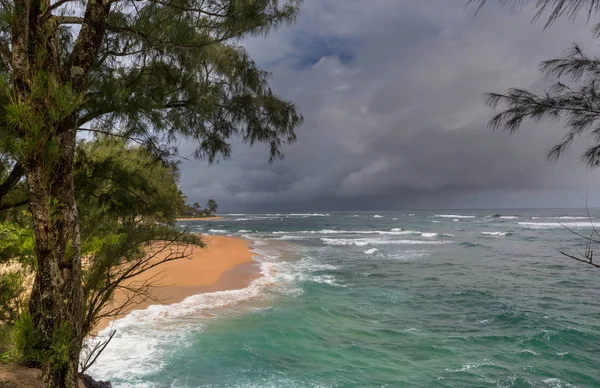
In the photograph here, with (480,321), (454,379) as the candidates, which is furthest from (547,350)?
(454,379)

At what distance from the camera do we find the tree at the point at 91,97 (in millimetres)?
2209

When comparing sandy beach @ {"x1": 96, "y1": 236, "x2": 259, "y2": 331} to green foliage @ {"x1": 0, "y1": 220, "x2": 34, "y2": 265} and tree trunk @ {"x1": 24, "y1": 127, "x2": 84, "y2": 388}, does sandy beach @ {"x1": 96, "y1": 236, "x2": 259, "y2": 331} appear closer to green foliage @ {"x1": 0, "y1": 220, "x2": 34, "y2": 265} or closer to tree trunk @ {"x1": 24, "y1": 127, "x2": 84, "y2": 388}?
green foliage @ {"x1": 0, "y1": 220, "x2": 34, "y2": 265}

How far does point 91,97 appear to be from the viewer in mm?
3104

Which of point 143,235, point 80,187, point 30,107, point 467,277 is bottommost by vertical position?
point 467,277

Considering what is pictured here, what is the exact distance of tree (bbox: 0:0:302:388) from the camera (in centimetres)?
221

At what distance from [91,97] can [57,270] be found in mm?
1583

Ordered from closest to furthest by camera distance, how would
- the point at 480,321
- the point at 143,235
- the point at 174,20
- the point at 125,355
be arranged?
the point at 174,20 < the point at 143,235 < the point at 125,355 < the point at 480,321

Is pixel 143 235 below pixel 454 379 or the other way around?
the other way around

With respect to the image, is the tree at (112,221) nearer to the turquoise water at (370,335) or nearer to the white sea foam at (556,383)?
the turquoise water at (370,335)

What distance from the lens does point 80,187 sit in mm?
4289

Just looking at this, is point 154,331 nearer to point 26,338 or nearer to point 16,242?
point 16,242

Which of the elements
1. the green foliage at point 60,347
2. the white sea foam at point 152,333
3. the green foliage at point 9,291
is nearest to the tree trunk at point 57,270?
the green foliage at point 60,347

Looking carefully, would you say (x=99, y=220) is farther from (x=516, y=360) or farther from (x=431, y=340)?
(x=516, y=360)

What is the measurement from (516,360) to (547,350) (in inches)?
44.1
